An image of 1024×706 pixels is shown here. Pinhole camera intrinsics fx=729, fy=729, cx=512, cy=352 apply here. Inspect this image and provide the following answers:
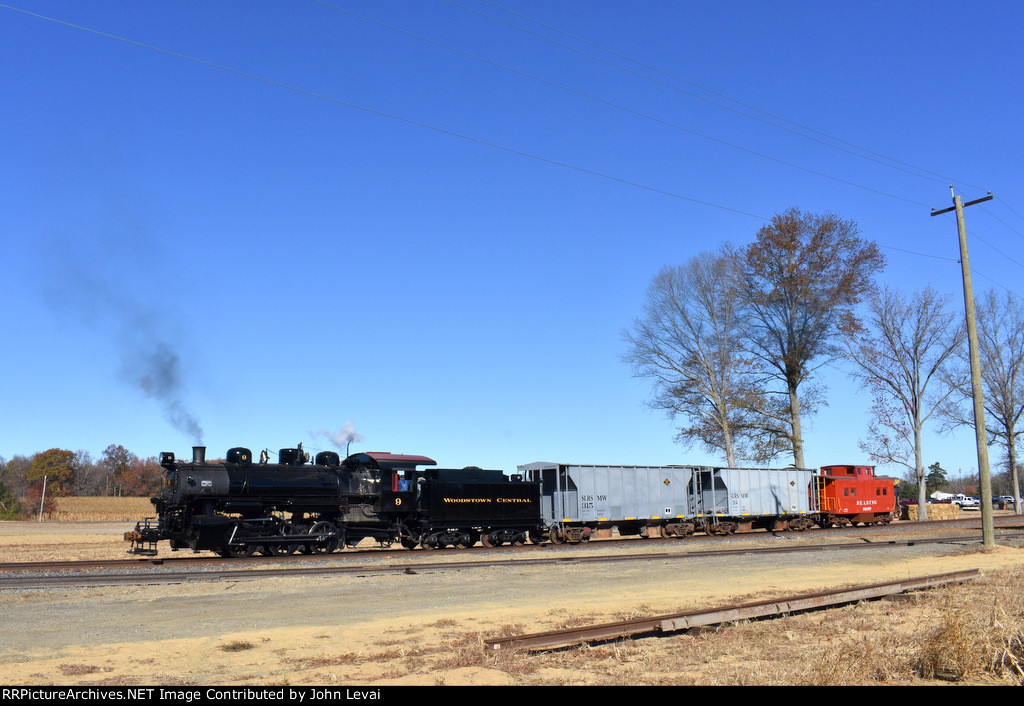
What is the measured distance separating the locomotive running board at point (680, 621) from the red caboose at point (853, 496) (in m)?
28.0

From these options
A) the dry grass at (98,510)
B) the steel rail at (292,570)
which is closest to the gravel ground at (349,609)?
the steel rail at (292,570)

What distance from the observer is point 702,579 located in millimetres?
16734

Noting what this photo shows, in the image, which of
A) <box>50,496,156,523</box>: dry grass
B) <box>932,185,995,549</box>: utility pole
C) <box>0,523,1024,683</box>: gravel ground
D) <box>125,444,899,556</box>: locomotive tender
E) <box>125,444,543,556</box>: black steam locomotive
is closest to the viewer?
<box>0,523,1024,683</box>: gravel ground

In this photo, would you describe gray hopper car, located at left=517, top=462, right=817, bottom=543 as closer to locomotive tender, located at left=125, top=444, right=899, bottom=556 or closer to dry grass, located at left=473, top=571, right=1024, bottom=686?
locomotive tender, located at left=125, top=444, right=899, bottom=556

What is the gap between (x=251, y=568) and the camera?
60.1ft

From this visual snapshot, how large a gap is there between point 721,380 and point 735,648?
3222 cm

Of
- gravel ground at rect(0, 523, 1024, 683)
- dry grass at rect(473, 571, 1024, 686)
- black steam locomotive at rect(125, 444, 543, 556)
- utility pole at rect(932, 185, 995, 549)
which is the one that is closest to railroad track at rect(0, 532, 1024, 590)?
gravel ground at rect(0, 523, 1024, 683)

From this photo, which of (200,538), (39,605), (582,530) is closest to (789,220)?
(582,530)

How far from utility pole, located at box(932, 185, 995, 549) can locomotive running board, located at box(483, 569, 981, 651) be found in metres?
14.6

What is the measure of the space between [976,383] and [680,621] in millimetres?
20609

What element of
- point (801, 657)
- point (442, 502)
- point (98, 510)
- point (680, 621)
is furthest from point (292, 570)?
point (98, 510)

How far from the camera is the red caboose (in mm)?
39125

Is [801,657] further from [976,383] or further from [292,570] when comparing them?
[976,383]

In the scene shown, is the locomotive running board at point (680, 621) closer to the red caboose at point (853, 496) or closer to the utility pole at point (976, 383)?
the utility pole at point (976, 383)
